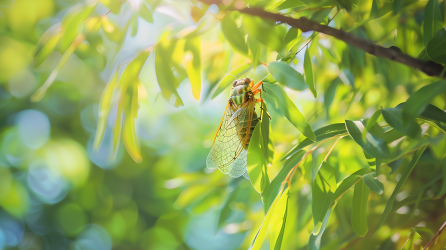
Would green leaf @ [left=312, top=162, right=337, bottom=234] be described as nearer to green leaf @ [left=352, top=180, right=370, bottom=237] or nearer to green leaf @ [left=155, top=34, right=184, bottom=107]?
green leaf @ [left=352, top=180, right=370, bottom=237]

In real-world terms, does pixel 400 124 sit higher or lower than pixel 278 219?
higher

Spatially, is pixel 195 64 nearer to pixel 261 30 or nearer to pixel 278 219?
pixel 261 30

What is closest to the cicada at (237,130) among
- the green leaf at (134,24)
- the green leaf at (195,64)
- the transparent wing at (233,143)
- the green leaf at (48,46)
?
the transparent wing at (233,143)

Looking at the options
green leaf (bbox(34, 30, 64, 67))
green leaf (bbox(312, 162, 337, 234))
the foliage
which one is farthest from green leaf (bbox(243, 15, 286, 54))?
green leaf (bbox(34, 30, 64, 67))

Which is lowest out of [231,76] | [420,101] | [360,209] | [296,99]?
[296,99]

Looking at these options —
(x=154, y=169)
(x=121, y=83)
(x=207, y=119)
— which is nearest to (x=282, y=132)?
(x=121, y=83)

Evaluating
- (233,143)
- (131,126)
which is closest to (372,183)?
(233,143)
